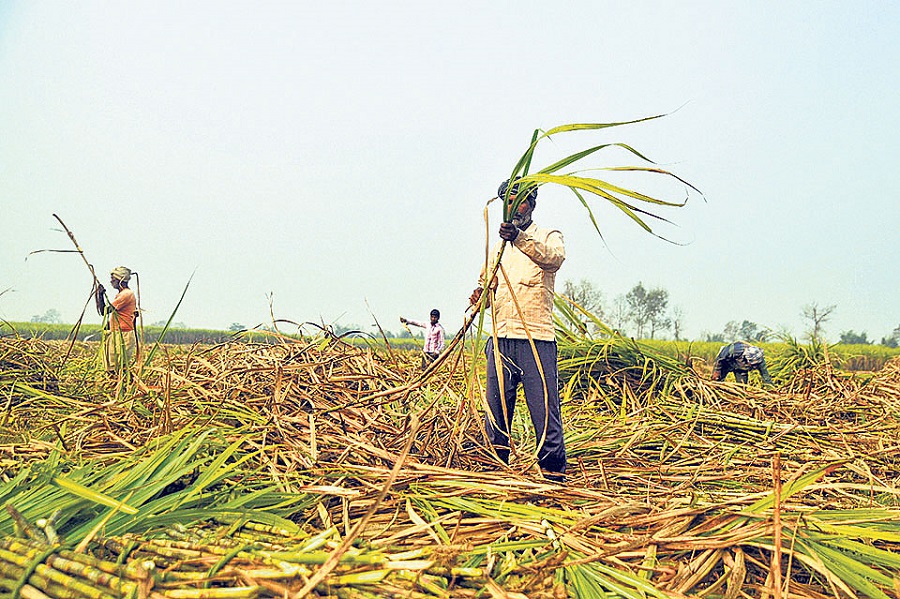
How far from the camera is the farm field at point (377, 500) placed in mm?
1485

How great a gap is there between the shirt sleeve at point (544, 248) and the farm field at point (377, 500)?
65 centimetres

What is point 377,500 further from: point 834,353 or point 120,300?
point 834,353

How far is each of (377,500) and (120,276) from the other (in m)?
5.61

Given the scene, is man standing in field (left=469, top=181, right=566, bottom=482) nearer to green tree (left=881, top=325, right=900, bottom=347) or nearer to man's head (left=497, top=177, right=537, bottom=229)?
man's head (left=497, top=177, right=537, bottom=229)

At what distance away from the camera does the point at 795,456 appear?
382 cm

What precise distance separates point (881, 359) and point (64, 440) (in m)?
25.6

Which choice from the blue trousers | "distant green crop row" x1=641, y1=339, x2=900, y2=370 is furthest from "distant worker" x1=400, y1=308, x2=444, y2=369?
the blue trousers

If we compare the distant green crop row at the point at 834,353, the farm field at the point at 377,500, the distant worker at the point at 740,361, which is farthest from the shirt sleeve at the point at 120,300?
the distant worker at the point at 740,361

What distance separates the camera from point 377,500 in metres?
1.38

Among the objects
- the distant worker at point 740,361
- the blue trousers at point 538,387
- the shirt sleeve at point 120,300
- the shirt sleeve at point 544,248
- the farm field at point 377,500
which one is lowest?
the farm field at point 377,500

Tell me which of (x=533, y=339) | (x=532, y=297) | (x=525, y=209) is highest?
(x=525, y=209)

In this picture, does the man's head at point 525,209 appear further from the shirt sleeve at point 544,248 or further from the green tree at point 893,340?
the green tree at point 893,340

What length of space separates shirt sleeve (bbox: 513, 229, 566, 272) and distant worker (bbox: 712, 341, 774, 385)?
12.9 ft

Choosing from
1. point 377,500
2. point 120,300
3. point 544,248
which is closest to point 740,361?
point 544,248
